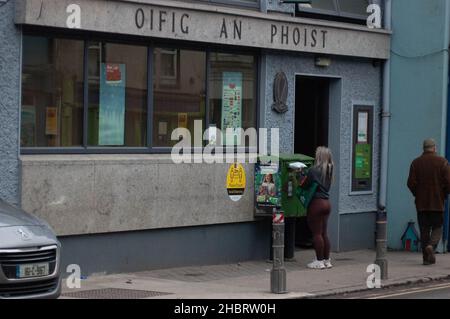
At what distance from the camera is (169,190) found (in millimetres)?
14312

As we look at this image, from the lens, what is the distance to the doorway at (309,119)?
17.5 metres

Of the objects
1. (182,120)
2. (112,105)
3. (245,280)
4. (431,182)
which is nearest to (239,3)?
(182,120)

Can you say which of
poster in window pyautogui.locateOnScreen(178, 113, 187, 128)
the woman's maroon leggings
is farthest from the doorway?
poster in window pyautogui.locateOnScreen(178, 113, 187, 128)

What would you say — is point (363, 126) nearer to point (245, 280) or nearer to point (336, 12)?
point (336, 12)

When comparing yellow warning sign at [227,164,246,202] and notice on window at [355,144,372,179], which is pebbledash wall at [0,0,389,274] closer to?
yellow warning sign at [227,164,246,202]

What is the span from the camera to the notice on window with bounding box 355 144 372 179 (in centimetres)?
1766

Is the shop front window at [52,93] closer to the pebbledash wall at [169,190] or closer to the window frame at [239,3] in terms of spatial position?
the pebbledash wall at [169,190]

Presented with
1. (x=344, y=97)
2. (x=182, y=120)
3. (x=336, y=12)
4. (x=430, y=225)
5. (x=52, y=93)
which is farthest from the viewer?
(x=344, y=97)

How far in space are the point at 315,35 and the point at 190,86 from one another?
264 centimetres

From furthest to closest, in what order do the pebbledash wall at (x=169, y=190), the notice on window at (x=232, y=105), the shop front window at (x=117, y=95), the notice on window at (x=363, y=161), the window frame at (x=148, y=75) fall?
the notice on window at (x=363, y=161) → the notice on window at (x=232, y=105) → the shop front window at (x=117, y=95) → the window frame at (x=148, y=75) → the pebbledash wall at (x=169, y=190)

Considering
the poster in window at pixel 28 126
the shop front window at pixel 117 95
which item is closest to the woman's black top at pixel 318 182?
the shop front window at pixel 117 95

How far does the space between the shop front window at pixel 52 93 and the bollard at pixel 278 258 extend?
3184 mm

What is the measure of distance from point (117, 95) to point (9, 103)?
1902 millimetres
